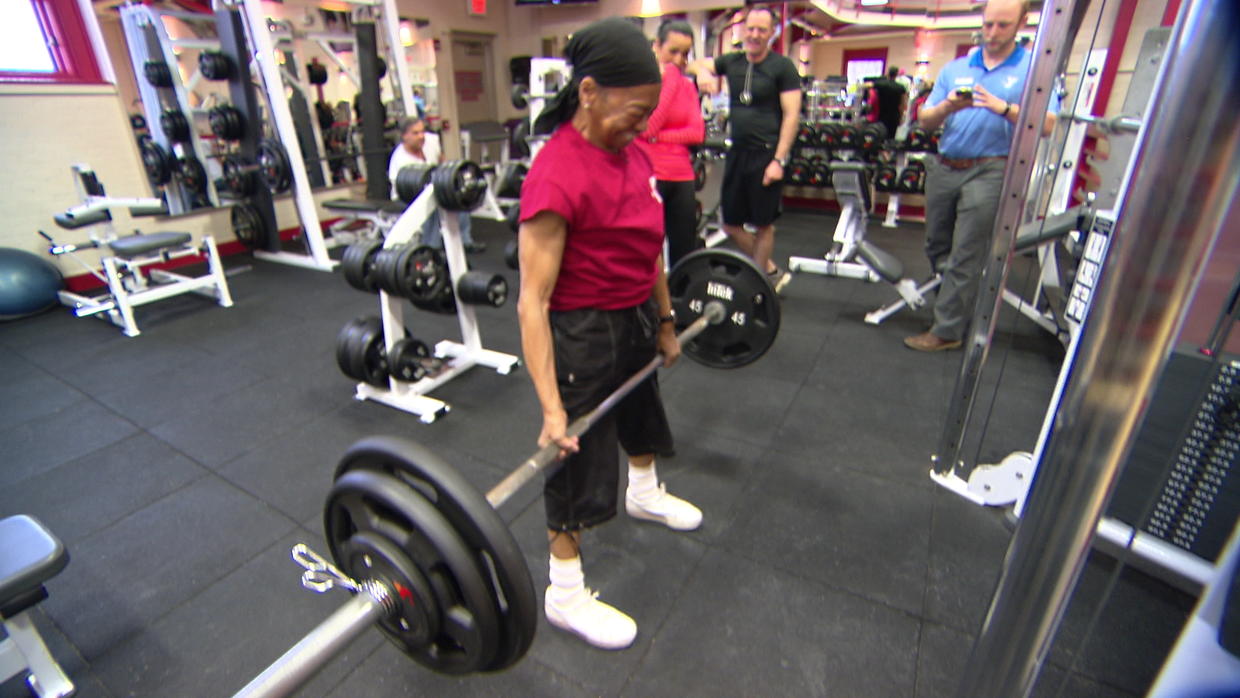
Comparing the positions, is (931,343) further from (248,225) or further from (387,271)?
(248,225)

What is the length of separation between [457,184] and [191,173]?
382cm

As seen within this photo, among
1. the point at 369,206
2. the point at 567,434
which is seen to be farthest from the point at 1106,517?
the point at 369,206

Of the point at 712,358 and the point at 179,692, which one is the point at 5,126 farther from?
the point at 712,358

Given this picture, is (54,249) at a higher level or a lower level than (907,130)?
lower

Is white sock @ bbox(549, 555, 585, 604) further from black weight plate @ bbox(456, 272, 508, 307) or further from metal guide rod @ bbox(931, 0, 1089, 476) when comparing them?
black weight plate @ bbox(456, 272, 508, 307)

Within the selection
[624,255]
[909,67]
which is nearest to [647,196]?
→ [624,255]

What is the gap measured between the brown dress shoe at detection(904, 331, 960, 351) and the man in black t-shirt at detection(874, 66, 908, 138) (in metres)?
4.03

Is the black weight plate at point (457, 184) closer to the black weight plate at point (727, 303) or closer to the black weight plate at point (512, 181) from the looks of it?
the black weight plate at point (727, 303)

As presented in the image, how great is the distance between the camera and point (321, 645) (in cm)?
74

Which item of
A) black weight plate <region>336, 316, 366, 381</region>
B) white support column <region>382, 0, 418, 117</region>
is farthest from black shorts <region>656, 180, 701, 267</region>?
white support column <region>382, 0, 418, 117</region>

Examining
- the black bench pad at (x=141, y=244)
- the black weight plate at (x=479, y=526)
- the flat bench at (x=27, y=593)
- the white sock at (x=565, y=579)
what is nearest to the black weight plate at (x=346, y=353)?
the flat bench at (x=27, y=593)

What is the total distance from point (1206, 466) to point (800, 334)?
183cm

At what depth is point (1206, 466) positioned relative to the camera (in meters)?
1.37

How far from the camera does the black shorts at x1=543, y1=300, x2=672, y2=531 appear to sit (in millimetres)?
1194
